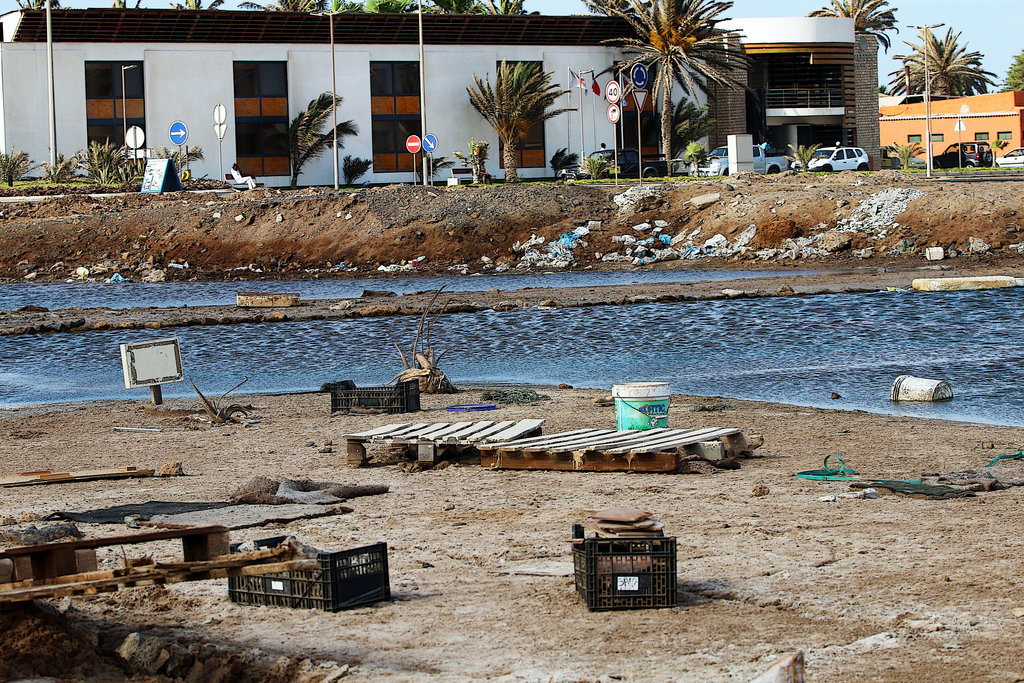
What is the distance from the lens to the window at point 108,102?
53188mm

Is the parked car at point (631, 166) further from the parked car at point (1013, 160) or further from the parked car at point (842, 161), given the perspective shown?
the parked car at point (1013, 160)

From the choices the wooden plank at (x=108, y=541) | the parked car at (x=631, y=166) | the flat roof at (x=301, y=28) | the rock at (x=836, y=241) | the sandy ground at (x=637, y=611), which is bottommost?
the sandy ground at (x=637, y=611)

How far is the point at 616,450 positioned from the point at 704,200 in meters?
30.4

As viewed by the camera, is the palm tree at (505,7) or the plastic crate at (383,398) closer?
the plastic crate at (383,398)

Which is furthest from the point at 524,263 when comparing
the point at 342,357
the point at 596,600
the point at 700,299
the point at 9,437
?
the point at 596,600

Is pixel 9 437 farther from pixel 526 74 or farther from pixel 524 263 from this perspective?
pixel 526 74

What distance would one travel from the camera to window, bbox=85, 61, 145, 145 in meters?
53.2

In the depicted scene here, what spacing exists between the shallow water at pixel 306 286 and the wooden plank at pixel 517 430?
1956cm

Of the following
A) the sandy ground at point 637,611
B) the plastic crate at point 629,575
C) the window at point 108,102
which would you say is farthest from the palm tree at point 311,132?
the plastic crate at point 629,575

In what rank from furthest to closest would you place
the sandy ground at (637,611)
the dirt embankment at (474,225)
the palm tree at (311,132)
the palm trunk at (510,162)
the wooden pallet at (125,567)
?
1. the palm tree at (311,132)
2. the palm trunk at (510,162)
3. the dirt embankment at (474,225)
4. the sandy ground at (637,611)
5. the wooden pallet at (125,567)

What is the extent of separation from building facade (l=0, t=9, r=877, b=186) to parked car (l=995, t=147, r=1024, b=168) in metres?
18.1

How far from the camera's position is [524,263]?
124 feet

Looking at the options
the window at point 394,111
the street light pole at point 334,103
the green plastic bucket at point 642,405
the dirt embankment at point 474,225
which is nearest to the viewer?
the green plastic bucket at point 642,405

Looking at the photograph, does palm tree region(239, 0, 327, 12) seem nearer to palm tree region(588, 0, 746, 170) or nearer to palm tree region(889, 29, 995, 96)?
palm tree region(588, 0, 746, 170)
